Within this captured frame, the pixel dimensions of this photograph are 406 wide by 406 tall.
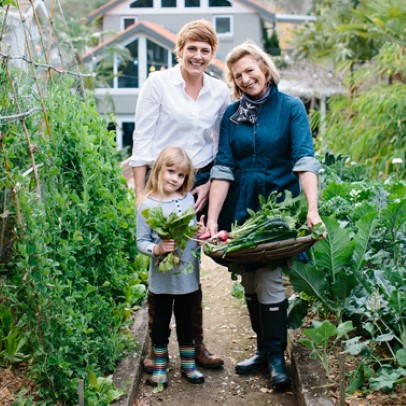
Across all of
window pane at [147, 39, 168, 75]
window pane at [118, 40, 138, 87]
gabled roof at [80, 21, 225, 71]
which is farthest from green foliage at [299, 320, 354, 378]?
window pane at [118, 40, 138, 87]

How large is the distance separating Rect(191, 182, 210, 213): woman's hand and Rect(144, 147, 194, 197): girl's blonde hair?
165mm

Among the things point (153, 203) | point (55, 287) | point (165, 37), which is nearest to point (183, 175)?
point (153, 203)

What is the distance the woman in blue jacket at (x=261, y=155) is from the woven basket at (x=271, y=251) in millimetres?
278

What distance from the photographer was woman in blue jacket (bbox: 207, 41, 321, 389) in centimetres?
383

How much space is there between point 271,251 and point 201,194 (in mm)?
765

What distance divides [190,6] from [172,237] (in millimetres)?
27670

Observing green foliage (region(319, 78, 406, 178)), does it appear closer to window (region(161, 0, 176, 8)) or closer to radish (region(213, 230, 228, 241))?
radish (region(213, 230, 228, 241))

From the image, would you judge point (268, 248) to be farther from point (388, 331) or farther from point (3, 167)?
point (3, 167)

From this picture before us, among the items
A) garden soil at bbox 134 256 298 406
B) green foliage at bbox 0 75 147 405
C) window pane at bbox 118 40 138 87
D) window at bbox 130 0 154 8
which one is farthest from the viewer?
window at bbox 130 0 154 8

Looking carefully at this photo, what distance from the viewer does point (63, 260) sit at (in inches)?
135

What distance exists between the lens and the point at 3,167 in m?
3.16

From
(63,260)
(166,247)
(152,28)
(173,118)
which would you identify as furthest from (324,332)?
(152,28)

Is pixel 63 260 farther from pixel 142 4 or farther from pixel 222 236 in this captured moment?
pixel 142 4

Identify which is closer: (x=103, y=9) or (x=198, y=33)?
(x=198, y=33)
